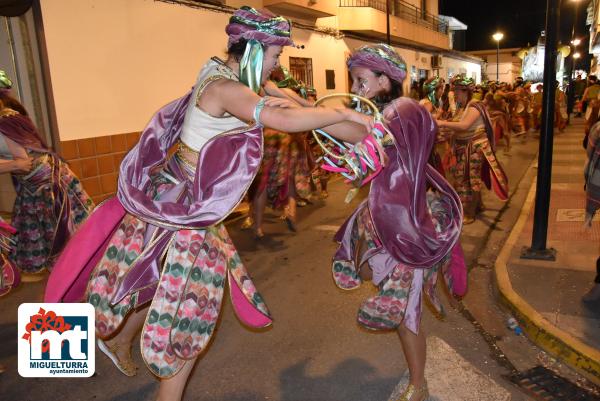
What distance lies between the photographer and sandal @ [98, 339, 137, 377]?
2.73 m

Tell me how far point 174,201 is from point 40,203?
99.1 inches

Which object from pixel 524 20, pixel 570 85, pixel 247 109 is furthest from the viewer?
pixel 524 20

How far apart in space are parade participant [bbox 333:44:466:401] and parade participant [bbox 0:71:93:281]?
269 cm

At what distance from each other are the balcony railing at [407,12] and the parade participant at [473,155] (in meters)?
12.2

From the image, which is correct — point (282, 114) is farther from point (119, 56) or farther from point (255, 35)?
point (119, 56)

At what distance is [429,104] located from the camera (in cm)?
655

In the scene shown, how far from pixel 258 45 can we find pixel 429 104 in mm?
4653

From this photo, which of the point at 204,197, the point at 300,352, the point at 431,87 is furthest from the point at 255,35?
the point at 431,87

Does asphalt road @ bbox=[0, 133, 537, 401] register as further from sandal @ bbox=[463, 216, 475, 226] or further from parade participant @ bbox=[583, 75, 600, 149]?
parade participant @ bbox=[583, 75, 600, 149]

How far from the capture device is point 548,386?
3031 mm

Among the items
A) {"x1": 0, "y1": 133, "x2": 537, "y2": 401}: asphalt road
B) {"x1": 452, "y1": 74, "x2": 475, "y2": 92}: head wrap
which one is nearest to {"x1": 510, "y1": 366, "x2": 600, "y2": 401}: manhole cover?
{"x1": 0, "y1": 133, "x2": 537, "y2": 401}: asphalt road

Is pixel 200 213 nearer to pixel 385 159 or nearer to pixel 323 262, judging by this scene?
pixel 385 159

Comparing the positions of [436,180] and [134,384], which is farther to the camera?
[134,384]

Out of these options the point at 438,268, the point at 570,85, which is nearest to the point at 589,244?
the point at 438,268
